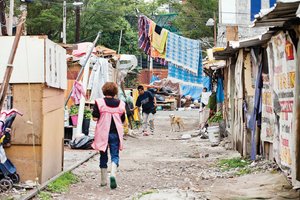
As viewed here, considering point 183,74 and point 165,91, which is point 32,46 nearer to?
point 183,74

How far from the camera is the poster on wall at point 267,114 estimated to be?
10.9 m

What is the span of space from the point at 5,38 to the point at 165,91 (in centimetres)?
4098

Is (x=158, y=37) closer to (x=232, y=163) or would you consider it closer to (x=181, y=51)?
(x=181, y=51)

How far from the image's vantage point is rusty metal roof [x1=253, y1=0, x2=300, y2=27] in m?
6.91

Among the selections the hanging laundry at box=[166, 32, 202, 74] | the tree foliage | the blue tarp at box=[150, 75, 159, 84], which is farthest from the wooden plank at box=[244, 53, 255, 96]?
the blue tarp at box=[150, 75, 159, 84]

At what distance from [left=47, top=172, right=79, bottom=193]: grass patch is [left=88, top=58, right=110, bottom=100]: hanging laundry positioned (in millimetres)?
10195

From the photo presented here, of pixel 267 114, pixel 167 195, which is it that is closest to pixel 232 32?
pixel 267 114

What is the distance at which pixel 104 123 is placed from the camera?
33.6 feet

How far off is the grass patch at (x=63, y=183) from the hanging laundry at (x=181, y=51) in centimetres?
1706

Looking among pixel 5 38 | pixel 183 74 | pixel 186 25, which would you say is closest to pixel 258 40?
pixel 5 38

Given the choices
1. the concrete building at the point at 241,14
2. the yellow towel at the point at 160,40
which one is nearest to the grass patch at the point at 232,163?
the concrete building at the point at 241,14

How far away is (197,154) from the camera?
16.1 meters

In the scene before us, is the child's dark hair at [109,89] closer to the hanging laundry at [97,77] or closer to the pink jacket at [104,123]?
the pink jacket at [104,123]

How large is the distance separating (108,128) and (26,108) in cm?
150
